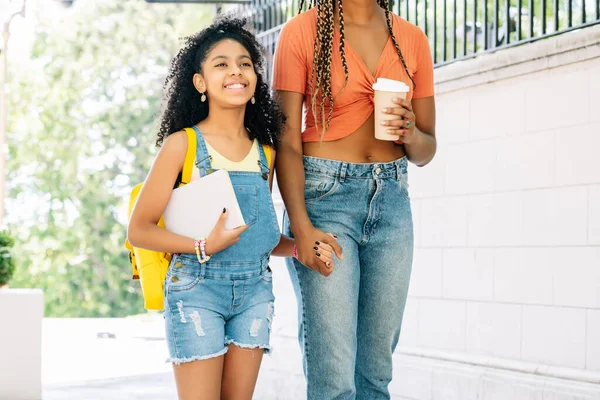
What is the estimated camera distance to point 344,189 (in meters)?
3.18

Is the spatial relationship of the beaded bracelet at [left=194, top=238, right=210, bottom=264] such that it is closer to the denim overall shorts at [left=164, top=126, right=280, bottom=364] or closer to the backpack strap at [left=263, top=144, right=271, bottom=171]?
the denim overall shorts at [left=164, top=126, right=280, bottom=364]

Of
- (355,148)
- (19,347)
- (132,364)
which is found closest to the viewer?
(355,148)

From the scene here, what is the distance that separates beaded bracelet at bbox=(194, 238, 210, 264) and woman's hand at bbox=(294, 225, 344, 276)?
0.31 metres

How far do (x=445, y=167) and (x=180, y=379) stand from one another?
10.00ft

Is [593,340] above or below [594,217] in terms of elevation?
below

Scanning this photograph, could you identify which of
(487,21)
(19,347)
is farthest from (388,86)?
(19,347)

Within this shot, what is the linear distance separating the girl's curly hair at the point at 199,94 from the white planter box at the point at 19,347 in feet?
13.9

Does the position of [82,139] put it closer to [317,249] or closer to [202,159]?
[202,159]

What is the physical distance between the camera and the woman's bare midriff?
3.23m

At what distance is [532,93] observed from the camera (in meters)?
5.18

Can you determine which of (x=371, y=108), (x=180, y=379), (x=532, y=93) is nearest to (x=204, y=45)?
(x=371, y=108)

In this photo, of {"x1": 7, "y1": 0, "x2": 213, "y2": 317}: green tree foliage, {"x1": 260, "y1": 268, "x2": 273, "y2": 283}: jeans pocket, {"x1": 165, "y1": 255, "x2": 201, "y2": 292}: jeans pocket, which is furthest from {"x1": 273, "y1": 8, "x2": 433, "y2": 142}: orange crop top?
{"x1": 7, "y1": 0, "x2": 213, "y2": 317}: green tree foliage

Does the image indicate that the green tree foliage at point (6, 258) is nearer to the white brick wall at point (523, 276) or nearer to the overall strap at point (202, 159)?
the white brick wall at point (523, 276)

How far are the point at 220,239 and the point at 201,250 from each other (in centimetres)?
8
